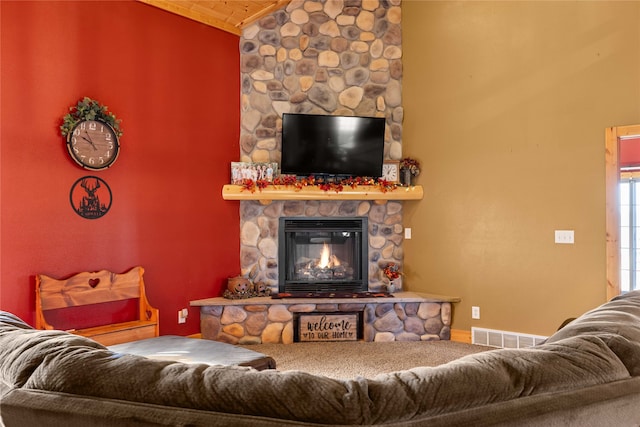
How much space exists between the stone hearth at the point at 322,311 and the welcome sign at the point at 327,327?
0.06 m

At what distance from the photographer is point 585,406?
89 centimetres

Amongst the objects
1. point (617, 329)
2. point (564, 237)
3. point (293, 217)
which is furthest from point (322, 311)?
point (617, 329)

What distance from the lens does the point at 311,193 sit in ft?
16.2

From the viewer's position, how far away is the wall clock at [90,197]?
3.84m

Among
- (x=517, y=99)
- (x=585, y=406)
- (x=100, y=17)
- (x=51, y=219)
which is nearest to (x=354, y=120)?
(x=517, y=99)

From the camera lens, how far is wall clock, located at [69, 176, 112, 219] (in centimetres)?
384

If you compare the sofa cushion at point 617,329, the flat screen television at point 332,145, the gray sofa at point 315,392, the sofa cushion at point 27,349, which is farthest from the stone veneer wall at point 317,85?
the gray sofa at point 315,392

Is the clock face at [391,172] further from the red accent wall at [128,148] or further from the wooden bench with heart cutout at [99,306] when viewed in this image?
the wooden bench with heart cutout at [99,306]

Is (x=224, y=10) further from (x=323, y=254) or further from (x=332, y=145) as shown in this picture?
(x=323, y=254)

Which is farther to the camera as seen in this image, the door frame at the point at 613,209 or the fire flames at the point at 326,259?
the fire flames at the point at 326,259

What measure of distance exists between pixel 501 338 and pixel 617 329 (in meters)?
3.79

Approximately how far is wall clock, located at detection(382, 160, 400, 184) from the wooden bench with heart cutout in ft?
8.40

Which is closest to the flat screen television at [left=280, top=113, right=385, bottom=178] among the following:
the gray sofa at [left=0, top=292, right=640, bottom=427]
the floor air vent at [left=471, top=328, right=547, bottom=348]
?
the floor air vent at [left=471, top=328, right=547, bottom=348]

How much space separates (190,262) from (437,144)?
107 inches
